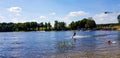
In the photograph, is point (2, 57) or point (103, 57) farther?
point (2, 57)

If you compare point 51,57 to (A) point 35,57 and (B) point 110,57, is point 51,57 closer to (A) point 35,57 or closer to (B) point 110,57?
(A) point 35,57

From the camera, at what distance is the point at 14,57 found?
35.8 m

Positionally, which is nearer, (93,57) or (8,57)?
(93,57)

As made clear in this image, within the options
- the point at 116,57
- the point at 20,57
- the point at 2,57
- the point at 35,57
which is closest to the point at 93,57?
the point at 116,57

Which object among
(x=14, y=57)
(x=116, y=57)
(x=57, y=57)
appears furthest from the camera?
(x=14, y=57)

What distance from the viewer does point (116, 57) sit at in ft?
103

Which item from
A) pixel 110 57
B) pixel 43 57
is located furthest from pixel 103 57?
pixel 43 57

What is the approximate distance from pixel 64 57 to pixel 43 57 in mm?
3065

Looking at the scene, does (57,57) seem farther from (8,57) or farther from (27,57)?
(8,57)

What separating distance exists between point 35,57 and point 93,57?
316 inches

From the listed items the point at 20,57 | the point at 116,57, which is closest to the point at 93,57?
the point at 116,57

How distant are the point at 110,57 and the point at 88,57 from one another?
2825mm

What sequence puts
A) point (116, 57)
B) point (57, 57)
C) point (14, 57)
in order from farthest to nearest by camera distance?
point (14, 57)
point (57, 57)
point (116, 57)

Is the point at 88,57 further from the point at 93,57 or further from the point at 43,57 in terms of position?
the point at 43,57
